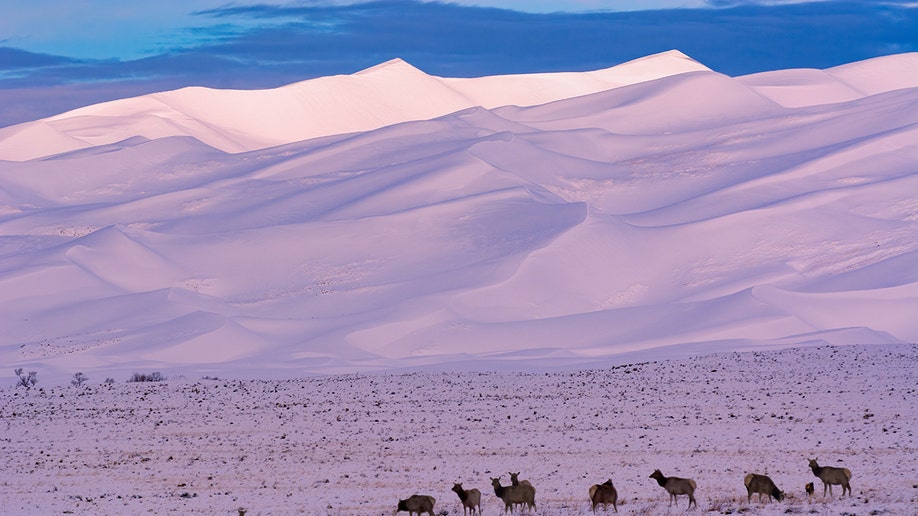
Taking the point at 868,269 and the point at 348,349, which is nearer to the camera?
the point at 348,349

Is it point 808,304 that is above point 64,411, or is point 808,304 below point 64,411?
above

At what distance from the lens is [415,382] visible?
25.5 m

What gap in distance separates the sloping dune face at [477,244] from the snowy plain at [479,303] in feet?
0.62

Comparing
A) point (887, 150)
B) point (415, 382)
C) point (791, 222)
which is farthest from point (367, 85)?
point (415, 382)

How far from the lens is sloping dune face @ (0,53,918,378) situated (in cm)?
3828

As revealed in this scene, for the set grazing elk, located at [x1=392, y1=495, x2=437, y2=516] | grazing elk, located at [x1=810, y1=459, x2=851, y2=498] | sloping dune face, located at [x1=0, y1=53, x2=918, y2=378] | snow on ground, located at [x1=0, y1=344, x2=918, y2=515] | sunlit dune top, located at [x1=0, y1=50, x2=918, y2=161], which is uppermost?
sunlit dune top, located at [x1=0, y1=50, x2=918, y2=161]

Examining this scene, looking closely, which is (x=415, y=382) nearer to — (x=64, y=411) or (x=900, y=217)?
(x=64, y=411)

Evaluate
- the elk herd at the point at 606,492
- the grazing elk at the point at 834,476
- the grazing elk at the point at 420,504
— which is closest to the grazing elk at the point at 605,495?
the elk herd at the point at 606,492

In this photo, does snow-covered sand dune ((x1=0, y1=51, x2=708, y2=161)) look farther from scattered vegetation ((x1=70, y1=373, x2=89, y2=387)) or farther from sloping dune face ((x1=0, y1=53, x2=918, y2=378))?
scattered vegetation ((x1=70, y1=373, x2=89, y2=387))

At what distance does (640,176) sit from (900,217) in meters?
16.1

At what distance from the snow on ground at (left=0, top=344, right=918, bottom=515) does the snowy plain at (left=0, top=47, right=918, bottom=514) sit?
0.09m

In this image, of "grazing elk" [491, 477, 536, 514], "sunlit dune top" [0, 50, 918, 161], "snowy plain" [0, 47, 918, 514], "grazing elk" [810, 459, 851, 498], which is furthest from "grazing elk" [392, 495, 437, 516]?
"sunlit dune top" [0, 50, 918, 161]

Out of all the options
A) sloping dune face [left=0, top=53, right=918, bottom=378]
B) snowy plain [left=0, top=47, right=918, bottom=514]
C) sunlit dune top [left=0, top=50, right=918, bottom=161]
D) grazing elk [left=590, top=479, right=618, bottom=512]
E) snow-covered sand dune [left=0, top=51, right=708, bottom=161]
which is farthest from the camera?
snow-covered sand dune [left=0, top=51, right=708, bottom=161]

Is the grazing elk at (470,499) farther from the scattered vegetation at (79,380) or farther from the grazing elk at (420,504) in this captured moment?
the scattered vegetation at (79,380)
